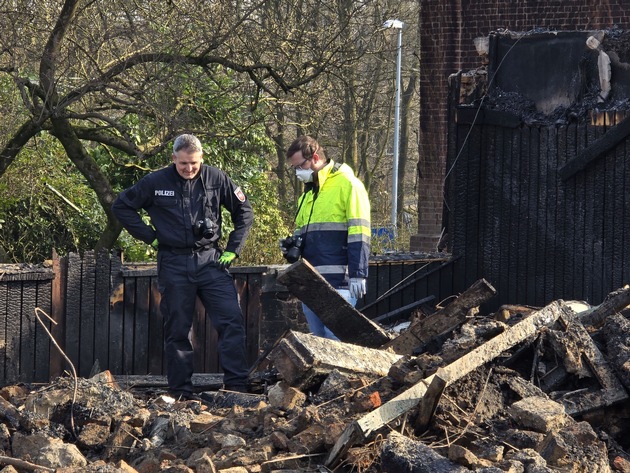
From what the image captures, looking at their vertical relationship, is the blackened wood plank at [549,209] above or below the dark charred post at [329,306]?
above

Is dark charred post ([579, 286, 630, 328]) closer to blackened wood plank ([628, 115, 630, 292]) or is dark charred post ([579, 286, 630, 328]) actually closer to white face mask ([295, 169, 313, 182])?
blackened wood plank ([628, 115, 630, 292])

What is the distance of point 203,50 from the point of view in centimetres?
1398

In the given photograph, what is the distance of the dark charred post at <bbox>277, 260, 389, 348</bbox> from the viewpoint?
7430 mm

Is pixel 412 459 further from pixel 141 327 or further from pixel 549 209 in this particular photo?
pixel 549 209

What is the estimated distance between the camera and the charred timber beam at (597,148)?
9.32 meters

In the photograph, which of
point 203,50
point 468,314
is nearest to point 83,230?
point 203,50

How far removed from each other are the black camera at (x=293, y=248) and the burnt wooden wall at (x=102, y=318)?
3.40ft

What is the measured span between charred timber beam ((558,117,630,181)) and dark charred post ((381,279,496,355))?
2.45 metres

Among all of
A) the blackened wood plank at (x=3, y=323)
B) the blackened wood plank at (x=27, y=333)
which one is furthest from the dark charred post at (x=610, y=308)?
the blackened wood plank at (x=3, y=323)

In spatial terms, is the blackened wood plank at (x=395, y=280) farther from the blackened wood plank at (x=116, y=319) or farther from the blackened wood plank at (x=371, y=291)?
the blackened wood plank at (x=116, y=319)

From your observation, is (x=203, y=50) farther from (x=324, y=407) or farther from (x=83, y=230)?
(x=324, y=407)

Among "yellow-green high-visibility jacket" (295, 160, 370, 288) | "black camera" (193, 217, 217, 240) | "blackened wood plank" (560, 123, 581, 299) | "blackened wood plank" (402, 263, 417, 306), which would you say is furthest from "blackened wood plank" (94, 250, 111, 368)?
"blackened wood plank" (560, 123, 581, 299)

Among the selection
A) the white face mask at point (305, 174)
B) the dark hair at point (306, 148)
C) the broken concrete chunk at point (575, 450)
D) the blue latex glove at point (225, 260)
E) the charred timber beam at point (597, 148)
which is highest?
the charred timber beam at point (597, 148)

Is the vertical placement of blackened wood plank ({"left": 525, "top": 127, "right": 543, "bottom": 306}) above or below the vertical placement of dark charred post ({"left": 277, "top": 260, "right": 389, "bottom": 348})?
above
